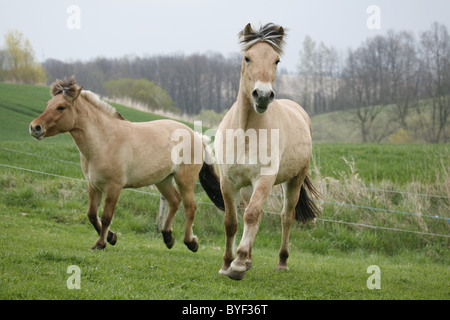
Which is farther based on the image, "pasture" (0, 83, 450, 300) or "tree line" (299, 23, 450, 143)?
"tree line" (299, 23, 450, 143)

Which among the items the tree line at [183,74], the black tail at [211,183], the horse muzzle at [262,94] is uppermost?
the tree line at [183,74]

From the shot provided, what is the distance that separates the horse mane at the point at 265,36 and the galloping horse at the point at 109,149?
2.67 metres

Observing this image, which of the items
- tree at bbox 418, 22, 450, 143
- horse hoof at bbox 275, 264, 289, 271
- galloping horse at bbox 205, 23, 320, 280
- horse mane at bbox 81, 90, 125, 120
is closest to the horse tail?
horse mane at bbox 81, 90, 125, 120

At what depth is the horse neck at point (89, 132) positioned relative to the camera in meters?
6.24

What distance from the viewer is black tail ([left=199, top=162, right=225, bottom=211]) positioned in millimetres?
7555

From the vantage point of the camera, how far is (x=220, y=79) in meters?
37.6

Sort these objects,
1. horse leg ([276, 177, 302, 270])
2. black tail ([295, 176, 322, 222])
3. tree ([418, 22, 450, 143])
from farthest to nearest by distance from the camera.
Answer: tree ([418, 22, 450, 143]), black tail ([295, 176, 322, 222]), horse leg ([276, 177, 302, 270])

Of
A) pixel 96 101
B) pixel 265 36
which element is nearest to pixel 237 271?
pixel 265 36

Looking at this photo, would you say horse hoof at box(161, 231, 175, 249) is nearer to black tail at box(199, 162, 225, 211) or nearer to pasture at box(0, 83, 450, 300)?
pasture at box(0, 83, 450, 300)

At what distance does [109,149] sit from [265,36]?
2981 millimetres

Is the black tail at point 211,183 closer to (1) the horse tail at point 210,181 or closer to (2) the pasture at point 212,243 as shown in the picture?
(1) the horse tail at point 210,181

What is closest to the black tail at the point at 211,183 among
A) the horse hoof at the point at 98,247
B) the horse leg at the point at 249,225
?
the horse hoof at the point at 98,247

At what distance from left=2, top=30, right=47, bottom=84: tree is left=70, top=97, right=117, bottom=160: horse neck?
2847 centimetres
